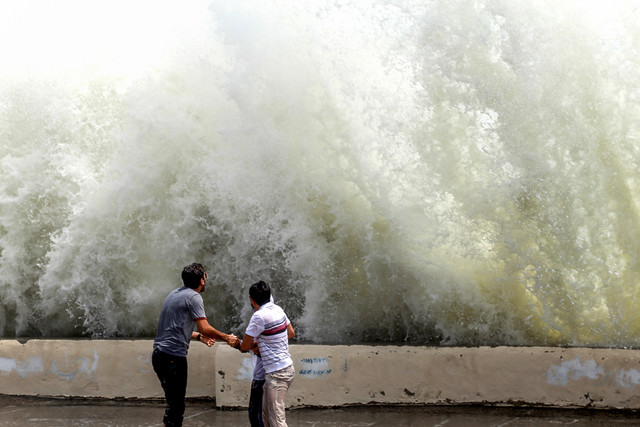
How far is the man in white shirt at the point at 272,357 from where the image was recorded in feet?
15.6

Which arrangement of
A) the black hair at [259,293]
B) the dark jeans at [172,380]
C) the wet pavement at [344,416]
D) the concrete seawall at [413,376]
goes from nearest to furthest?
the black hair at [259,293] → the dark jeans at [172,380] → the wet pavement at [344,416] → the concrete seawall at [413,376]

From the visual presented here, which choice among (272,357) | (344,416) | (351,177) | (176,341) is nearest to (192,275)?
(176,341)

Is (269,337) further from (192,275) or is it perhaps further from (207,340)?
(192,275)

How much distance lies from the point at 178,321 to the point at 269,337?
32.0 inches

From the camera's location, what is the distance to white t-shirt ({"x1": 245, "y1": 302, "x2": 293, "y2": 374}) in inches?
187

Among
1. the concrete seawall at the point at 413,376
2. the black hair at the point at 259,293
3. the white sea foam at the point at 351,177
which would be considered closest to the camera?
the black hair at the point at 259,293

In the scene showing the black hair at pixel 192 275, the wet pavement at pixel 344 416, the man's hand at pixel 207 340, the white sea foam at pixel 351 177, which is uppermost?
the white sea foam at pixel 351 177

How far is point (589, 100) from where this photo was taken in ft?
25.6

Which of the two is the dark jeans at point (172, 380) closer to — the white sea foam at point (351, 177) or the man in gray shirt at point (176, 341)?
the man in gray shirt at point (176, 341)

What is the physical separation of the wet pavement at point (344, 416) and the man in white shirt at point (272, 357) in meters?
1.32

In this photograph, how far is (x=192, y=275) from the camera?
17.0 ft

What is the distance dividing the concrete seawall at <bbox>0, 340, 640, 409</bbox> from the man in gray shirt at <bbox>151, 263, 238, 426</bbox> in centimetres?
144

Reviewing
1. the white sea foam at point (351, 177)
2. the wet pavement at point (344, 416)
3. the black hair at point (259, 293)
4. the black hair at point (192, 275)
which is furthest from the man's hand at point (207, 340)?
the white sea foam at point (351, 177)

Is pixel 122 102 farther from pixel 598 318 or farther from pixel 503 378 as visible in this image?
pixel 598 318
